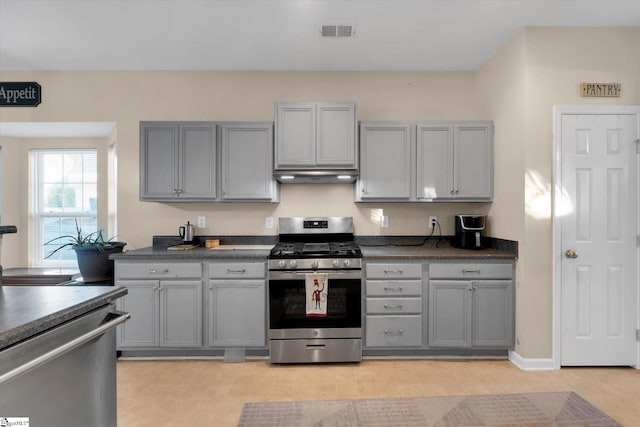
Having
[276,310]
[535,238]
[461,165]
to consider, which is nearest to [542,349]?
[535,238]

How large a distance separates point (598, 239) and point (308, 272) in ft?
7.95

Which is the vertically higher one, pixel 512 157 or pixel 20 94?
pixel 20 94

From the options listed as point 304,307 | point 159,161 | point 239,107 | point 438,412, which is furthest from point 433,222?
point 159,161

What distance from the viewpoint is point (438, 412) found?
2238 millimetres

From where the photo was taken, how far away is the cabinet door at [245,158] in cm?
336

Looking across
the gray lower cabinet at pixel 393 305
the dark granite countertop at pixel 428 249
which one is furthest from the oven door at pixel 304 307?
the dark granite countertop at pixel 428 249

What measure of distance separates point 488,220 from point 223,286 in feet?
8.71

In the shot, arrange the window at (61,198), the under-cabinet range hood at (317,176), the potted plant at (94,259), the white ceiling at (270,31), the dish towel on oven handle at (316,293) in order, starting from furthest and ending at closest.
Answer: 1. the window at (61,198)
2. the under-cabinet range hood at (317,176)
3. the potted plant at (94,259)
4. the dish towel on oven handle at (316,293)
5. the white ceiling at (270,31)

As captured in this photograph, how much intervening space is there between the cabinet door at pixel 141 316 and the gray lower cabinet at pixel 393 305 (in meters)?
1.87

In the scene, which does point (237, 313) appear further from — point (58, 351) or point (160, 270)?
point (58, 351)

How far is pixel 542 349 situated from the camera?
2.88m

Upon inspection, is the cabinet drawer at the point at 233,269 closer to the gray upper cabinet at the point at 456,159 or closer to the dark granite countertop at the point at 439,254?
the dark granite countertop at the point at 439,254

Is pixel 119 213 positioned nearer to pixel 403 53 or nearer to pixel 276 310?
pixel 276 310

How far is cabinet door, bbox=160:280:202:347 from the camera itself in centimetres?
305
